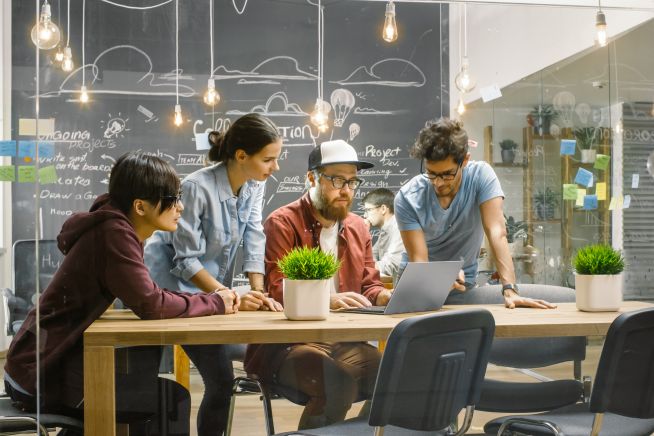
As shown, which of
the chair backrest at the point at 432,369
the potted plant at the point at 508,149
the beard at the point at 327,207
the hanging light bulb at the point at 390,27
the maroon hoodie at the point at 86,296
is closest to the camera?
the chair backrest at the point at 432,369

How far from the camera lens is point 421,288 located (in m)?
2.38

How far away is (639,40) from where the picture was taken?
3.46m

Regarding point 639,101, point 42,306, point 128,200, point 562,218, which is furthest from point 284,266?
point 639,101

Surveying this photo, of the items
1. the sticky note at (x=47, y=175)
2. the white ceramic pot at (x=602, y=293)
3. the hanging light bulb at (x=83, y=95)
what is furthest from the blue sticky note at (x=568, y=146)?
the sticky note at (x=47, y=175)

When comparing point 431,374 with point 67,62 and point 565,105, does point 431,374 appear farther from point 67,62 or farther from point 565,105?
point 565,105

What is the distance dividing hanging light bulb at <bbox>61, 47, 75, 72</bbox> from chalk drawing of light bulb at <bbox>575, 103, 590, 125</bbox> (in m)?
2.06

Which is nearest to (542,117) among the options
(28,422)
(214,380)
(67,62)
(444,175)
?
(444,175)

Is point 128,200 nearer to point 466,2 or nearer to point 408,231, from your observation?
point 408,231

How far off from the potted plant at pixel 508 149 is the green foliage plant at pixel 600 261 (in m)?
0.72

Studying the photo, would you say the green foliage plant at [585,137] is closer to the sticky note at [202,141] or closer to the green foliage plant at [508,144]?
the green foliage plant at [508,144]

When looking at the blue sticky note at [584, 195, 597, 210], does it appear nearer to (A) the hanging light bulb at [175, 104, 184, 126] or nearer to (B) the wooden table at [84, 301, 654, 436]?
(B) the wooden table at [84, 301, 654, 436]

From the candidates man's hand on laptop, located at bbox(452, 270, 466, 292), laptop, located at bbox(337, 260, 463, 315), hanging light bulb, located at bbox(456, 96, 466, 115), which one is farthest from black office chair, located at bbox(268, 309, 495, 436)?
hanging light bulb, located at bbox(456, 96, 466, 115)

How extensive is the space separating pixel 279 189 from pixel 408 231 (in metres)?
0.52

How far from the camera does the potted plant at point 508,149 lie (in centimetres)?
321
